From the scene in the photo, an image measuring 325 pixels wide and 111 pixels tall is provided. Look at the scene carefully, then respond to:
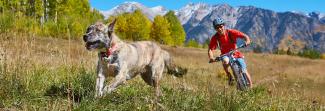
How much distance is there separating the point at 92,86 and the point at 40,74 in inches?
57.5

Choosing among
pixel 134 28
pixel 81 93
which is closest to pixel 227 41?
pixel 81 93

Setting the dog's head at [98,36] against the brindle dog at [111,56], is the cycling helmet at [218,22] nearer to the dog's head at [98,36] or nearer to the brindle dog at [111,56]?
the brindle dog at [111,56]

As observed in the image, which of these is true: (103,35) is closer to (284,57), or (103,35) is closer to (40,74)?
(40,74)

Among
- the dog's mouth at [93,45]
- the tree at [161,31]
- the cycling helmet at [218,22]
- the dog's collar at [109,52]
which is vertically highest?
the cycling helmet at [218,22]

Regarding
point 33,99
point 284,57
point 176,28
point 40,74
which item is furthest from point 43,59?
A: point 176,28

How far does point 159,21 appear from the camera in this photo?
98.8 meters

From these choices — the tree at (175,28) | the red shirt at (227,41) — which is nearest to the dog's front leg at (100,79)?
the red shirt at (227,41)

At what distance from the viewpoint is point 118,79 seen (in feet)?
32.6

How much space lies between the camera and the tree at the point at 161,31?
318 ft

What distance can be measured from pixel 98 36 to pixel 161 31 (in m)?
87.5

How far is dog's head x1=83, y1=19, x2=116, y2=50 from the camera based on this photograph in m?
9.82

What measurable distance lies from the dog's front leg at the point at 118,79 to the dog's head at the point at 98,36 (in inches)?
18.8

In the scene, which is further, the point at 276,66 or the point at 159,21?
the point at 159,21

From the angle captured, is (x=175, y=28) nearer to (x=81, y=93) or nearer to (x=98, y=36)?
(x=98, y=36)
